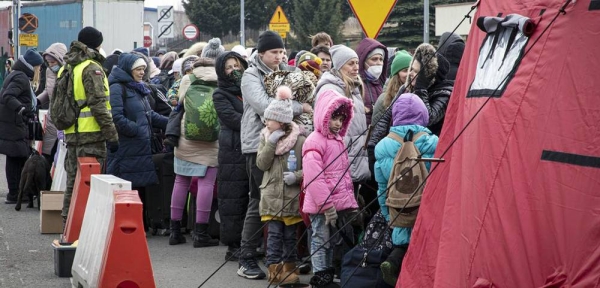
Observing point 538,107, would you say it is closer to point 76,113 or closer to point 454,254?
point 454,254

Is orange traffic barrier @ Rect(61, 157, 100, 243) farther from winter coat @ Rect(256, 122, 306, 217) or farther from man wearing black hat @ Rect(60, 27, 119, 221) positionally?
winter coat @ Rect(256, 122, 306, 217)

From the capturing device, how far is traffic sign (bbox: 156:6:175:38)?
37.9 m

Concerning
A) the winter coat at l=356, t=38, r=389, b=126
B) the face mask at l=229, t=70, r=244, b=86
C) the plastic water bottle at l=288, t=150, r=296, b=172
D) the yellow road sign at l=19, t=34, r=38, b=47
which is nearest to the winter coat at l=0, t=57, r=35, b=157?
the face mask at l=229, t=70, r=244, b=86

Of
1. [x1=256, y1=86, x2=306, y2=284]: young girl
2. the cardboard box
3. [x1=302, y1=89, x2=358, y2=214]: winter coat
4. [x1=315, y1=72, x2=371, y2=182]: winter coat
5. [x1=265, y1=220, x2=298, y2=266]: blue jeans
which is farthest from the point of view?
the cardboard box

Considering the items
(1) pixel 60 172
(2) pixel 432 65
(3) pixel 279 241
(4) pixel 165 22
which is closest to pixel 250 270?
(3) pixel 279 241

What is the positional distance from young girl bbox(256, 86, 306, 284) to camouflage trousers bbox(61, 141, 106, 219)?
276 cm

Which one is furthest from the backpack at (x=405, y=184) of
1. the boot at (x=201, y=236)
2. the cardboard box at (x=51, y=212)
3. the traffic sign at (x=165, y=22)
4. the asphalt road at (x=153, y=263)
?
the traffic sign at (x=165, y=22)

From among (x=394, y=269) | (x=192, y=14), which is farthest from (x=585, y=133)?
(x=192, y=14)

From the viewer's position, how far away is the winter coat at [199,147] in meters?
12.6

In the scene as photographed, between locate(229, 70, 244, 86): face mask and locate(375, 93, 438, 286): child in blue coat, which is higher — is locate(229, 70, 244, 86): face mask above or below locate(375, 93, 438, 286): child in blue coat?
above

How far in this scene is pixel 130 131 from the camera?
13.1 meters

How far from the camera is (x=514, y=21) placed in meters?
6.09

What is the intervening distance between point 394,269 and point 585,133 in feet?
10.1

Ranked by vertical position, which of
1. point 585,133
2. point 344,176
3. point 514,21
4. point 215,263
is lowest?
point 215,263
